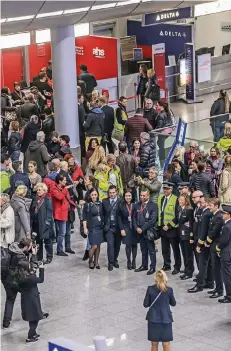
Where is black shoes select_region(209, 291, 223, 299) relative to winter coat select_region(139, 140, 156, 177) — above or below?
below

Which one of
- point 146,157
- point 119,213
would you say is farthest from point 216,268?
point 146,157

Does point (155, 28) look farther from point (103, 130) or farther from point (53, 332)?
point (53, 332)

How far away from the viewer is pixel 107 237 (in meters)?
15.5

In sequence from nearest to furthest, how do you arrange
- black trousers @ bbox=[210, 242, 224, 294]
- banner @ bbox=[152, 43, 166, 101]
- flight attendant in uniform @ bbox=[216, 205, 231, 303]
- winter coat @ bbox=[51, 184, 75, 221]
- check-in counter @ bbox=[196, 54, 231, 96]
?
flight attendant in uniform @ bbox=[216, 205, 231, 303] → black trousers @ bbox=[210, 242, 224, 294] → winter coat @ bbox=[51, 184, 75, 221] → banner @ bbox=[152, 43, 166, 101] → check-in counter @ bbox=[196, 54, 231, 96]

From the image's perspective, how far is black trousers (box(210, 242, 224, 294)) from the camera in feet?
45.6

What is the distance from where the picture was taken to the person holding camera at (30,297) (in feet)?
40.5

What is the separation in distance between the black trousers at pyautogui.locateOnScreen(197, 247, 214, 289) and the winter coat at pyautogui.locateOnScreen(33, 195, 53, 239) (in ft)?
8.63

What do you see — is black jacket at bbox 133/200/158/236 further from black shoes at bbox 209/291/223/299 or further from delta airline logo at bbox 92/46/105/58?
delta airline logo at bbox 92/46/105/58

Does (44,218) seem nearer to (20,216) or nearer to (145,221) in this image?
(20,216)

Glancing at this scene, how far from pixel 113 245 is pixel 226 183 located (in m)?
2.80

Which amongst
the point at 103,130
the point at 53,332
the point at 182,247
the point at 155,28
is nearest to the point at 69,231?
the point at 182,247

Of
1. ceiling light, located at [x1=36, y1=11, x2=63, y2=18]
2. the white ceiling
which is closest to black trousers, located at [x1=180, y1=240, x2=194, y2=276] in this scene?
the white ceiling

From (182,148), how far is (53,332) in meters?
6.53

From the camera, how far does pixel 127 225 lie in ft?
50.1
